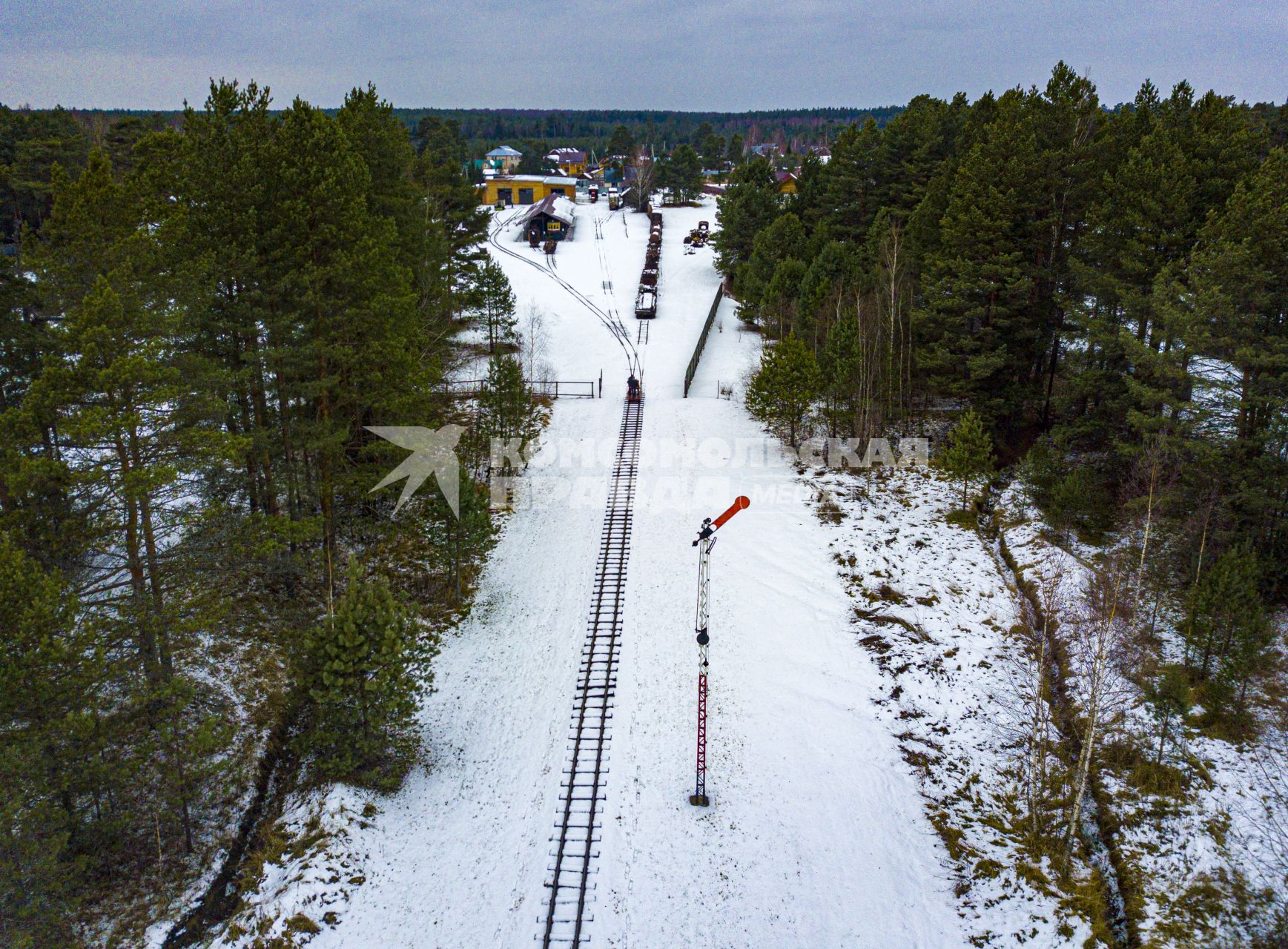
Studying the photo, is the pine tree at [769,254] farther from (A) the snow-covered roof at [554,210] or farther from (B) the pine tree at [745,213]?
(A) the snow-covered roof at [554,210]

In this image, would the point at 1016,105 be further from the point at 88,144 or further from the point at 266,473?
the point at 88,144

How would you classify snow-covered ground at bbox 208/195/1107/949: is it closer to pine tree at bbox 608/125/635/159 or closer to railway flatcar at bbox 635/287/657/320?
railway flatcar at bbox 635/287/657/320

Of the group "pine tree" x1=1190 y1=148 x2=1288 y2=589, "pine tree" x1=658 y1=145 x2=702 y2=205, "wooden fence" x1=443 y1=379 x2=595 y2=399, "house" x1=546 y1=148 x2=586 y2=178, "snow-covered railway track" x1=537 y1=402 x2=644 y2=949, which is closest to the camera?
"snow-covered railway track" x1=537 y1=402 x2=644 y2=949

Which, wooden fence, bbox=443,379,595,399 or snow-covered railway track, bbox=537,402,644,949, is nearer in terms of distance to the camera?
snow-covered railway track, bbox=537,402,644,949

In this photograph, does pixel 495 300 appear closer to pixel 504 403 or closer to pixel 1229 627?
pixel 504 403

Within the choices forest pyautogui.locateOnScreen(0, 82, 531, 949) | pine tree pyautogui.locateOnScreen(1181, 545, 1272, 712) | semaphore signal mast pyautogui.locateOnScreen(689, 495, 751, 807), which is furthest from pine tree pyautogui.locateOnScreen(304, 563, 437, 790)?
pine tree pyautogui.locateOnScreen(1181, 545, 1272, 712)

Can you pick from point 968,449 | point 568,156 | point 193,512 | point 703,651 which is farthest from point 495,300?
point 568,156

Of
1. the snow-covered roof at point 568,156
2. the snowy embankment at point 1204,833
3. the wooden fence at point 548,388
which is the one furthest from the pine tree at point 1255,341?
the snow-covered roof at point 568,156
